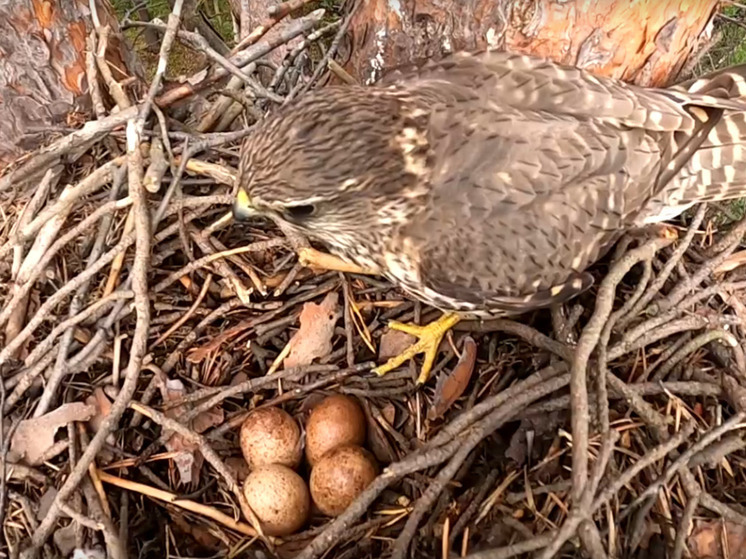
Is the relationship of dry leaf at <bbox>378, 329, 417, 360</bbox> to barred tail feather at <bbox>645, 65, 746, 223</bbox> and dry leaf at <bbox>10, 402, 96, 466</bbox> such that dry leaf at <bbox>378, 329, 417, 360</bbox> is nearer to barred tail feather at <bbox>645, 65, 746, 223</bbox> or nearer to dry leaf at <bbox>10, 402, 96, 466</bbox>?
barred tail feather at <bbox>645, 65, 746, 223</bbox>

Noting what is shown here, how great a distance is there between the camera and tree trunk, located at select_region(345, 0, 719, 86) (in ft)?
6.75

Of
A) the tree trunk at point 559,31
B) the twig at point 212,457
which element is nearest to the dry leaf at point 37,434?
the twig at point 212,457

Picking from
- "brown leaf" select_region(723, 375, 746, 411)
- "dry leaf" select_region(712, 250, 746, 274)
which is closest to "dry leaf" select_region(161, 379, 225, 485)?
"brown leaf" select_region(723, 375, 746, 411)

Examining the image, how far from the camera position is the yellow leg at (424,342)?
234 centimetres

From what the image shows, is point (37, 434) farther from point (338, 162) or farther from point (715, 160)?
point (715, 160)

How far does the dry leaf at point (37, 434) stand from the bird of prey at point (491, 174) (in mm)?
772

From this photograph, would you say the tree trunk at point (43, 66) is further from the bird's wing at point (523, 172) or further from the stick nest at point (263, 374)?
the bird's wing at point (523, 172)

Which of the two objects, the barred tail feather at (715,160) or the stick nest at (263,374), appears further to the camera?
the barred tail feather at (715,160)

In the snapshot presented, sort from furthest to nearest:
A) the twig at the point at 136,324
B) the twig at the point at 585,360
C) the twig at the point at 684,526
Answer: the twig at the point at 136,324, the twig at the point at 684,526, the twig at the point at 585,360

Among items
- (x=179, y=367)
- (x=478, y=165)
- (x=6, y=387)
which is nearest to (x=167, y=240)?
(x=179, y=367)

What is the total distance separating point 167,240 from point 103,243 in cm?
19

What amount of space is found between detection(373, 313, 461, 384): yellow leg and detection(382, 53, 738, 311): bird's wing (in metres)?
0.25

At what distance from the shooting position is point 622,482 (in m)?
1.83

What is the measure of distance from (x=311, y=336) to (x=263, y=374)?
0.20 meters
